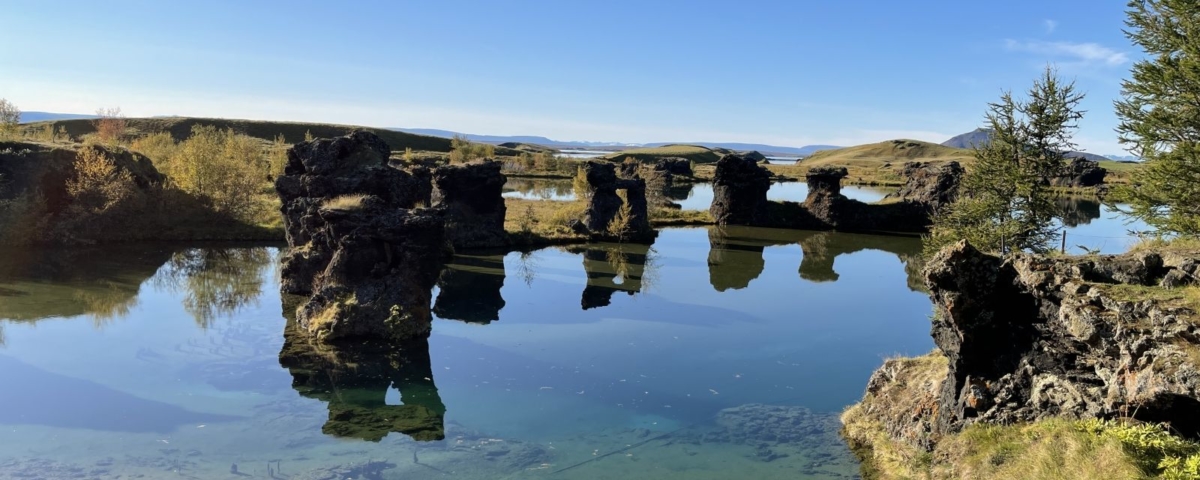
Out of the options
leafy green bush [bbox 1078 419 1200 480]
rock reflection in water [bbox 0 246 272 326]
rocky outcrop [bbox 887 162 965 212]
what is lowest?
rock reflection in water [bbox 0 246 272 326]

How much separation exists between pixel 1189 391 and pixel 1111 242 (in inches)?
2131

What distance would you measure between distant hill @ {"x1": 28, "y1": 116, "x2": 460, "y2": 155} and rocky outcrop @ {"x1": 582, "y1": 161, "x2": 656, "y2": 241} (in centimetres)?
9577

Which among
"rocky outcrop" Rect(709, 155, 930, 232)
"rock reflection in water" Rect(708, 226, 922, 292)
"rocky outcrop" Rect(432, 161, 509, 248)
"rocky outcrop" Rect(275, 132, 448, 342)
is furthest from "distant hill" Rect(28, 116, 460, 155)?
A: "rocky outcrop" Rect(275, 132, 448, 342)

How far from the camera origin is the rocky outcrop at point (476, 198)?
5028 centimetres

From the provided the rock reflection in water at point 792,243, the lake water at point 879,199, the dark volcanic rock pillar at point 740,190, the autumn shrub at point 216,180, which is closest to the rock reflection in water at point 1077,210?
the lake water at point 879,199

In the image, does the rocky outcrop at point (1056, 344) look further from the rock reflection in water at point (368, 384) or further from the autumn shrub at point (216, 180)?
the autumn shrub at point (216, 180)

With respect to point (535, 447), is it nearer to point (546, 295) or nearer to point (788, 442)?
point (788, 442)

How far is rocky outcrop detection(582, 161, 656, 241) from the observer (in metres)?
55.4

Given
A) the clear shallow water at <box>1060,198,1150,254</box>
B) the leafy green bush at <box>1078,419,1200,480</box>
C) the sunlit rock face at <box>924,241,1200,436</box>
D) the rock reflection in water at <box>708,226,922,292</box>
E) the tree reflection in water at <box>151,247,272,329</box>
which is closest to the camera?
the leafy green bush at <box>1078,419,1200,480</box>

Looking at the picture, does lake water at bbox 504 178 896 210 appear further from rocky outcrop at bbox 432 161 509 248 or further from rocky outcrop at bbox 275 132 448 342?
rocky outcrop at bbox 275 132 448 342

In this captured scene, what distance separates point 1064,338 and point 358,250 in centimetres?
2345

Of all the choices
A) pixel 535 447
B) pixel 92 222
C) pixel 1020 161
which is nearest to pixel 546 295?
pixel 535 447

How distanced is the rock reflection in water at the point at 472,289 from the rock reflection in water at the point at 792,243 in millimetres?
12482

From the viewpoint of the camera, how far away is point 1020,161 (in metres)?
31.0
